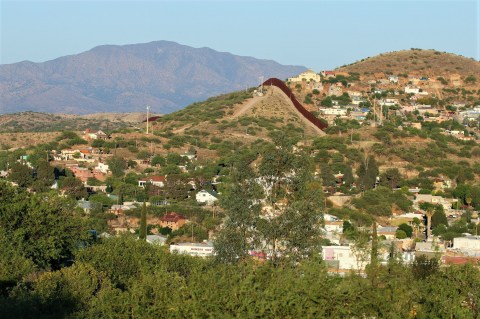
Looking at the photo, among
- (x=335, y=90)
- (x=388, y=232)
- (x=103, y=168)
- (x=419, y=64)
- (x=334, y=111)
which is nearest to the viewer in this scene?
(x=388, y=232)

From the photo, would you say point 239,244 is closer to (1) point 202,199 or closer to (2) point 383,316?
(2) point 383,316

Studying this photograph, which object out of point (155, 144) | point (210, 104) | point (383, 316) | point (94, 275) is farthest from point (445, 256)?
point (210, 104)

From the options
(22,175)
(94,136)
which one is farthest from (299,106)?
(22,175)

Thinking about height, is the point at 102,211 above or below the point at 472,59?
below

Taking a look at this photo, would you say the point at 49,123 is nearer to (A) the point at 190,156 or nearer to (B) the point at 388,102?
(B) the point at 388,102

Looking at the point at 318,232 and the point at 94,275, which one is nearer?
the point at 318,232

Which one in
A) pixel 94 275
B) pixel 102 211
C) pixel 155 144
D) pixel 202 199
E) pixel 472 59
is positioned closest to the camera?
pixel 94 275

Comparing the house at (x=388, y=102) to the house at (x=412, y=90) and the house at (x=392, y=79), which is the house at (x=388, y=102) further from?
the house at (x=392, y=79)

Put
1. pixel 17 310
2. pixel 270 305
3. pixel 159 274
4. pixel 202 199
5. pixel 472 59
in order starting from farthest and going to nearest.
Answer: pixel 472 59 → pixel 202 199 → pixel 159 274 → pixel 17 310 → pixel 270 305
